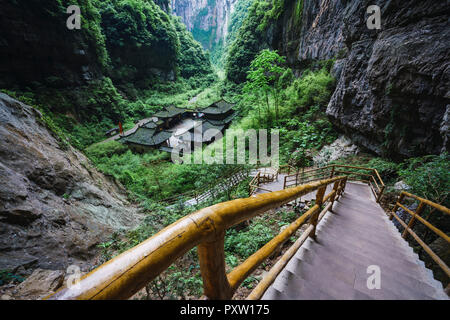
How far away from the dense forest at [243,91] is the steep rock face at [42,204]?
8 centimetres

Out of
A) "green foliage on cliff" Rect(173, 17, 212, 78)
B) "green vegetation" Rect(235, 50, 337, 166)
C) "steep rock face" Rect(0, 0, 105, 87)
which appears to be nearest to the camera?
"green vegetation" Rect(235, 50, 337, 166)

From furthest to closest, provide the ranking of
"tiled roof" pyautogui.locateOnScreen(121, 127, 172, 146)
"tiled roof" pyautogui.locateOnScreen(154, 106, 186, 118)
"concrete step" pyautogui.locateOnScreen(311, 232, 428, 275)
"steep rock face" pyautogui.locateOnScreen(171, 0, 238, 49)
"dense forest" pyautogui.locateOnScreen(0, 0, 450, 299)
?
"steep rock face" pyautogui.locateOnScreen(171, 0, 238, 49) < "tiled roof" pyautogui.locateOnScreen(154, 106, 186, 118) < "tiled roof" pyautogui.locateOnScreen(121, 127, 172, 146) < "dense forest" pyautogui.locateOnScreen(0, 0, 450, 299) < "concrete step" pyautogui.locateOnScreen(311, 232, 428, 275)

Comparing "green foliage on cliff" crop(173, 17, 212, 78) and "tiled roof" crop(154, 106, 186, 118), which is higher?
"green foliage on cliff" crop(173, 17, 212, 78)

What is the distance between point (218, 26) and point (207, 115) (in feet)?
253

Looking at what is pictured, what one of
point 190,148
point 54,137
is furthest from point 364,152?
point 190,148

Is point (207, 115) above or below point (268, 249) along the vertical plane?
above

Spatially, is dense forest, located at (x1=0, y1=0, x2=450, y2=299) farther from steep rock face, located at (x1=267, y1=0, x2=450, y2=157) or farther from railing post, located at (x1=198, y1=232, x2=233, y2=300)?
railing post, located at (x1=198, y1=232, x2=233, y2=300)

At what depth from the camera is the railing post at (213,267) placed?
0.74 meters

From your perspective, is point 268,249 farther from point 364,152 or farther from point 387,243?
point 364,152

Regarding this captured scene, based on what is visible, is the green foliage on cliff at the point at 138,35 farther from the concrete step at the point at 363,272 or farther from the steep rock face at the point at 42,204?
the concrete step at the point at 363,272

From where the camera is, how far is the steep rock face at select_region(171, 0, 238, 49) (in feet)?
259

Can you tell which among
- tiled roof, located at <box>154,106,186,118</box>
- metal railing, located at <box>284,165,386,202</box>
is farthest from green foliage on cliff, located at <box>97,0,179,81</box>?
metal railing, located at <box>284,165,386,202</box>

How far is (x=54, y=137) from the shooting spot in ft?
20.1

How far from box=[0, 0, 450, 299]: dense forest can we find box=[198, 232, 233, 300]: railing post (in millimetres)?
394
